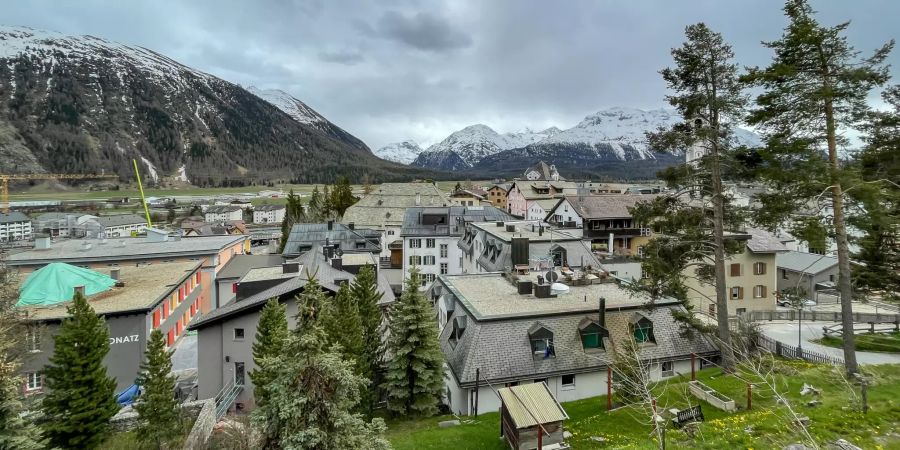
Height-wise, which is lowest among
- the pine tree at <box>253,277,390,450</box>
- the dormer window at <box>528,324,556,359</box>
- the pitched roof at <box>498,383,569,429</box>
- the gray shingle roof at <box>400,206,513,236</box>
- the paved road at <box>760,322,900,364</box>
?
the paved road at <box>760,322,900,364</box>

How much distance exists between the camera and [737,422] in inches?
540

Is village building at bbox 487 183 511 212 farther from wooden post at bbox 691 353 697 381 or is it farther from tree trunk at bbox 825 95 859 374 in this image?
tree trunk at bbox 825 95 859 374

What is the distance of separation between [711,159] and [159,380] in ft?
86.1

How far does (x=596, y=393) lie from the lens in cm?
2134

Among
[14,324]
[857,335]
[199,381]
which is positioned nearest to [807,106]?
[857,335]

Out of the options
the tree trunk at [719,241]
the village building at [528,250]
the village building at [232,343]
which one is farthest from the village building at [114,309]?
the tree trunk at [719,241]

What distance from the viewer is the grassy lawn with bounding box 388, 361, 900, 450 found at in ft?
40.1

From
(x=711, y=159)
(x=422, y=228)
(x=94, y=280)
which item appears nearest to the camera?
(x=711, y=159)

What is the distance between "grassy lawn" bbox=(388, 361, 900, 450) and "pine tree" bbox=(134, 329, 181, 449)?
9932 millimetres

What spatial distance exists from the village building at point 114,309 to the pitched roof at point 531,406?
87.1 ft

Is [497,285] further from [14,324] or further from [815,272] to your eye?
[815,272]

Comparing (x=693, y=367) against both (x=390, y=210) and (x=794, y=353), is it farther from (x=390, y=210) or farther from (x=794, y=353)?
(x=390, y=210)

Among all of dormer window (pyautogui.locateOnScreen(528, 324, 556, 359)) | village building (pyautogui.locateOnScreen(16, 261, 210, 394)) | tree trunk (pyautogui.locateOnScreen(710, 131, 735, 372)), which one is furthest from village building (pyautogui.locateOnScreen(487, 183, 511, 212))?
tree trunk (pyautogui.locateOnScreen(710, 131, 735, 372))

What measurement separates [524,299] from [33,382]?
30.9 metres
